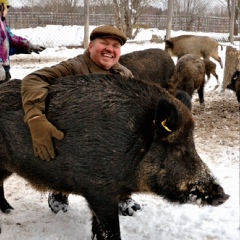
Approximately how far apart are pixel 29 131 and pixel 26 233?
948 millimetres

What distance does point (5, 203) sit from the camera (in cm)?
319

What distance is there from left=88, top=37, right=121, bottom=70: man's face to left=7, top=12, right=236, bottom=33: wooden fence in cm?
1382

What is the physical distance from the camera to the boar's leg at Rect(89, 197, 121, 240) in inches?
93.0

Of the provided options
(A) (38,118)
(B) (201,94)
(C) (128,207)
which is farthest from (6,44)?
(B) (201,94)

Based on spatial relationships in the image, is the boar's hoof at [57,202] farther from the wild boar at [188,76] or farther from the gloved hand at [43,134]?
the wild boar at [188,76]

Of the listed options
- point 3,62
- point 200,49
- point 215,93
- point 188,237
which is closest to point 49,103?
point 188,237

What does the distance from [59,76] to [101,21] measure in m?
19.0

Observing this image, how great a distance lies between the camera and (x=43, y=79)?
8.23 feet

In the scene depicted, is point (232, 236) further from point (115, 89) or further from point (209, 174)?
point (115, 89)

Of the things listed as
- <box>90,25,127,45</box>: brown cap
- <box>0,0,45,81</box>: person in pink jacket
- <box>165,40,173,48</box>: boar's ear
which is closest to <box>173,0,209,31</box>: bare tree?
<box>165,40,173,48</box>: boar's ear

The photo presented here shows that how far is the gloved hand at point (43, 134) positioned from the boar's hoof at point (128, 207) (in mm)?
1106

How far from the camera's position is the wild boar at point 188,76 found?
6.37 metres

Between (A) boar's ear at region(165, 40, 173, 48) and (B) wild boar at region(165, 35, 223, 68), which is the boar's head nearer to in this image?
(A) boar's ear at region(165, 40, 173, 48)

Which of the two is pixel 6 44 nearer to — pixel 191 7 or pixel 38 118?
pixel 38 118
